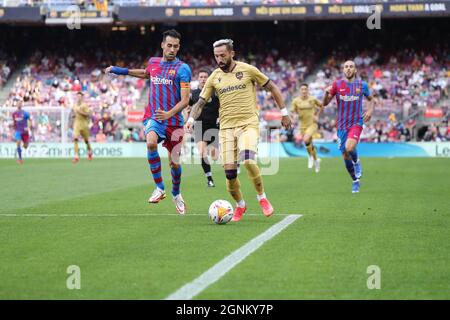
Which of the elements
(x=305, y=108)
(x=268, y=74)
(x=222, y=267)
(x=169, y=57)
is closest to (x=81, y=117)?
(x=305, y=108)

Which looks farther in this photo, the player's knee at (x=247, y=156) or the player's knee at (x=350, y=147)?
the player's knee at (x=350, y=147)

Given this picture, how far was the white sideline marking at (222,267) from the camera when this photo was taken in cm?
627

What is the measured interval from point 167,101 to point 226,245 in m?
4.15

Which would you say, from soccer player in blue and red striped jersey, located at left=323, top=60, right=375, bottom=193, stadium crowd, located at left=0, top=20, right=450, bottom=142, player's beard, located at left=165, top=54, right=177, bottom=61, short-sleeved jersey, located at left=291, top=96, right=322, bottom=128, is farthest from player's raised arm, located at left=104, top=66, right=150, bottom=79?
stadium crowd, located at left=0, top=20, right=450, bottom=142

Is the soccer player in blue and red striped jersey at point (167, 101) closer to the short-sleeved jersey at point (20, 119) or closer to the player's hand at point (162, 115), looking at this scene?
the player's hand at point (162, 115)

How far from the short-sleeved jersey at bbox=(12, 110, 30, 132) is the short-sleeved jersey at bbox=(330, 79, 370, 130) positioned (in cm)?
1828

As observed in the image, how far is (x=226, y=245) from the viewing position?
29.0ft

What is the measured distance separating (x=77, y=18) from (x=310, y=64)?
12.5 metres

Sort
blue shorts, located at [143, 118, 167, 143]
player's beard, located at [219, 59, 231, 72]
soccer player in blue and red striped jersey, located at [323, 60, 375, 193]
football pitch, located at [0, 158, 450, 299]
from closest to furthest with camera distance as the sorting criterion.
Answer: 1. football pitch, located at [0, 158, 450, 299]
2. player's beard, located at [219, 59, 231, 72]
3. blue shorts, located at [143, 118, 167, 143]
4. soccer player in blue and red striped jersey, located at [323, 60, 375, 193]

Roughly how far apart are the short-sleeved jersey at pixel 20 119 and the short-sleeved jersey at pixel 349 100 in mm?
18283

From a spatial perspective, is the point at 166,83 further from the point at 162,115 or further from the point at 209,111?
the point at 209,111

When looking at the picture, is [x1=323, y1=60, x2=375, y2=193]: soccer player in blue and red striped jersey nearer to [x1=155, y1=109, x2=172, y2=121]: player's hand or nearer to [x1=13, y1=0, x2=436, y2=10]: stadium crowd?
[x1=155, y1=109, x2=172, y2=121]: player's hand

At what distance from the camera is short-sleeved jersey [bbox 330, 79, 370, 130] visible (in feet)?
55.9

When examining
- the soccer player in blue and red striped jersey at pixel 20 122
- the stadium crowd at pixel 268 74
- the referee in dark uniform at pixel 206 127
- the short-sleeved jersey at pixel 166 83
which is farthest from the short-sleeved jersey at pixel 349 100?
the stadium crowd at pixel 268 74
